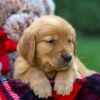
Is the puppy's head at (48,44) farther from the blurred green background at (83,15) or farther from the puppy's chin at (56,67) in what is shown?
the blurred green background at (83,15)

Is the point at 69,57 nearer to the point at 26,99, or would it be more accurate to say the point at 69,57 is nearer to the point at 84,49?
the point at 26,99

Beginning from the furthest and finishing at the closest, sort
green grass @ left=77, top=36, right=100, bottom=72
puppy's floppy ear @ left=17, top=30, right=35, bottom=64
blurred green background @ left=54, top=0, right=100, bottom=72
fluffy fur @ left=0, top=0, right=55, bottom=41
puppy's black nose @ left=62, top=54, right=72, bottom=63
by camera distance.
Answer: blurred green background @ left=54, top=0, right=100, bottom=72 → green grass @ left=77, top=36, right=100, bottom=72 → fluffy fur @ left=0, top=0, right=55, bottom=41 → puppy's floppy ear @ left=17, top=30, right=35, bottom=64 → puppy's black nose @ left=62, top=54, right=72, bottom=63

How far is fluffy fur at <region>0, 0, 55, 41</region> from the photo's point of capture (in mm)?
4898

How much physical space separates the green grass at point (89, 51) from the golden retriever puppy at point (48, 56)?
20.8 feet

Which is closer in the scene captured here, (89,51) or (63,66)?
(63,66)

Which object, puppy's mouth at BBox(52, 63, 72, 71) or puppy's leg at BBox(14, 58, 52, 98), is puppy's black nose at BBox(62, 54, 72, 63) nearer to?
puppy's mouth at BBox(52, 63, 72, 71)

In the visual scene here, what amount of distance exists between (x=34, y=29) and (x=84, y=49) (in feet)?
34.2

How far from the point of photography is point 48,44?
4.33m

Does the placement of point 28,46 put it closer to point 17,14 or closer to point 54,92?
point 54,92

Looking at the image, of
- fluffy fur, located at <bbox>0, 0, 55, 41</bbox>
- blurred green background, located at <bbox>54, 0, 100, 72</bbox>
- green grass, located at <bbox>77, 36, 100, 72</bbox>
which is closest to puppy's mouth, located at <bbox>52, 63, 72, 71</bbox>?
fluffy fur, located at <bbox>0, 0, 55, 41</bbox>

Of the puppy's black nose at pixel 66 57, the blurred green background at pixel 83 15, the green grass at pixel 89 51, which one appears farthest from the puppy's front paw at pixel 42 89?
the blurred green background at pixel 83 15

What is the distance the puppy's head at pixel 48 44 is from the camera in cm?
429

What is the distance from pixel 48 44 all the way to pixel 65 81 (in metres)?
0.28

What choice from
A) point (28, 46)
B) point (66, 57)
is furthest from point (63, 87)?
point (28, 46)
